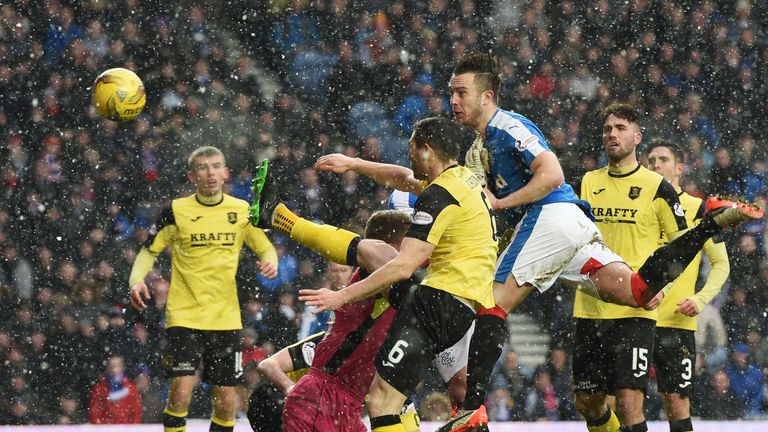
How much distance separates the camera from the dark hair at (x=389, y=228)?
5851 millimetres

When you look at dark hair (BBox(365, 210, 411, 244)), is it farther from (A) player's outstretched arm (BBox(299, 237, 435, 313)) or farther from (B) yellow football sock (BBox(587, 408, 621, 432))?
(B) yellow football sock (BBox(587, 408, 621, 432))

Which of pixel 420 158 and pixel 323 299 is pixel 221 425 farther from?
pixel 420 158

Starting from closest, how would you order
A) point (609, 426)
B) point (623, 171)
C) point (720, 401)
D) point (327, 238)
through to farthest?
point (327, 238)
point (609, 426)
point (623, 171)
point (720, 401)

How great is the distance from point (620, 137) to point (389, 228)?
6.01ft

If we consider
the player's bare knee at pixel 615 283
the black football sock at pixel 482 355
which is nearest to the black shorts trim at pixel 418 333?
the black football sock at pixel 482 355

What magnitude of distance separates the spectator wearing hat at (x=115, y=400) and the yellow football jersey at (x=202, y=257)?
1.71 meters

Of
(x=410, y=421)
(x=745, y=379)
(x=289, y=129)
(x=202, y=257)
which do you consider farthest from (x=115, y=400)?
(x=745, y=379)

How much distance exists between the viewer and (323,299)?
520 centimetres

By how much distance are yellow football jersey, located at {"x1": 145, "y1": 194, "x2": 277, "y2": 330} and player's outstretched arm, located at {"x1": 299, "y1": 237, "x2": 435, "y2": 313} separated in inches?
125

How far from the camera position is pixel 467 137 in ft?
37.0

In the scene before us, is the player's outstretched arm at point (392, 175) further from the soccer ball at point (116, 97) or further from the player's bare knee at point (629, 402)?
the soccer ball at point (116, 97)

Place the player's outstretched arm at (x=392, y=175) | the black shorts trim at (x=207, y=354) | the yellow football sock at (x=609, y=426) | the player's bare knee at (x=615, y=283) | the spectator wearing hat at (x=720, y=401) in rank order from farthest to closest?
the spectator wearing hat at (x=720, y=401)
the black shorts trim at (x=207, y=354)
the yellow football sock at (x=609, y=426)
the player's outstretched arm at (x=392, y=175)
the player's bare knee at (x=615, y=283)

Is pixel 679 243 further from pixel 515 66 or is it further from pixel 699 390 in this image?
pixel 515 66

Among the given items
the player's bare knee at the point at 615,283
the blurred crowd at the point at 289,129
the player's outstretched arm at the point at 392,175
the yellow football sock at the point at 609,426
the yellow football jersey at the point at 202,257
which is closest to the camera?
the player's bare knee at the point at 615,283
